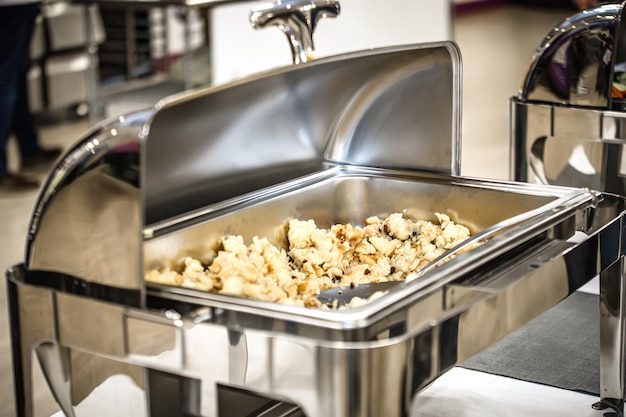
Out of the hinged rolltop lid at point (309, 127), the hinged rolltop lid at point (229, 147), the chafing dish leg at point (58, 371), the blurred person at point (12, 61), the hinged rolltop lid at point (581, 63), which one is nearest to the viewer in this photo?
the hinged rolltop lid at point (229, 147)

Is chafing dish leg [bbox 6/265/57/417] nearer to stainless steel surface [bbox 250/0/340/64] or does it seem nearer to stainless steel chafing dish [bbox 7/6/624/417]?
stainless steel chafing dish [bbox 7/6/624/417]

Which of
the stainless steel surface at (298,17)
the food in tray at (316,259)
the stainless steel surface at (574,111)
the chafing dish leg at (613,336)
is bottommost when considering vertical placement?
the chafing dish leg at (613,336)

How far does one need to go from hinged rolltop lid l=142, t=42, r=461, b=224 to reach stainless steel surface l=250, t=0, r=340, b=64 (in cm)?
11

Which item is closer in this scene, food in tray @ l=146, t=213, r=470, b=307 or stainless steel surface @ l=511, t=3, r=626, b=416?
food in tray @ l=146, t=213, r=470, b=307

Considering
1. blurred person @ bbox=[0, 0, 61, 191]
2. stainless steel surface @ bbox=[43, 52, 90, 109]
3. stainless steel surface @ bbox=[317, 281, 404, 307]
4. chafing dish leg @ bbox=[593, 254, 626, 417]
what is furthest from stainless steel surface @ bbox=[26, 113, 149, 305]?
stainless steel surface @ bbox=[43, 52, 90, 109]

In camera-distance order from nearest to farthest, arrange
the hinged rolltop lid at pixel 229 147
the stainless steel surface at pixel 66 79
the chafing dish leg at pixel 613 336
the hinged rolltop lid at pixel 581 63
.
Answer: the hinged rolltop lid at pixel 229 147 < the chafing dish leg at pixel 613 336 < the hinged rolltop lid at pixel 581 63 < the stainless steel surface at pixel 66 79

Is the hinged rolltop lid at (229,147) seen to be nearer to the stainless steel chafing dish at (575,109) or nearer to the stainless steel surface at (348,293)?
the stainless steel surface at (348,293)

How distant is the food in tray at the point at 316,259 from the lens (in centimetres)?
135

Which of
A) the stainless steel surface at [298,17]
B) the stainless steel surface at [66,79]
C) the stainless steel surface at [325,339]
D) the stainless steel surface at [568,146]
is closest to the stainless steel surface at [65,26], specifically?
the stainless steel surface at [66,79]

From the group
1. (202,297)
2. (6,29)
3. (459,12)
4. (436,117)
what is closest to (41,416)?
(436,117)

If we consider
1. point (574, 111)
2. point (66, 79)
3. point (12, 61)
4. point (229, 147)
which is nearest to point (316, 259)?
point (229, 147)

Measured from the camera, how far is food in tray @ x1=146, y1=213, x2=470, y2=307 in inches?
53.3

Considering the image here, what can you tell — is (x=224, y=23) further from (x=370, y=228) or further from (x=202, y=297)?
(x=202, y=297)

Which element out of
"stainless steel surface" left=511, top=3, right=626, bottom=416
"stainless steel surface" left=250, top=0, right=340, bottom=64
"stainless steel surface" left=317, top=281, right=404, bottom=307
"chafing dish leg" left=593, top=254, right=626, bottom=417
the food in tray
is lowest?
"chafing dish leg" left=593, top=254, right=626, bottom=417
